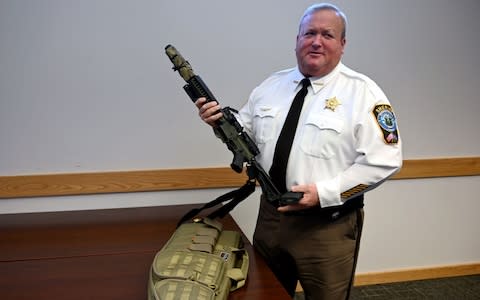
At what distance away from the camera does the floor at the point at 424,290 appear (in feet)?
8.02

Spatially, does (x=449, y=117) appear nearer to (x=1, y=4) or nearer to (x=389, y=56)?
(x=389, y=56)

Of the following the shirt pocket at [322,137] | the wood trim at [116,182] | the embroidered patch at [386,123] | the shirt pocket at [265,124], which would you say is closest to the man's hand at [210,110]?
the shirt pocket at [265,124]

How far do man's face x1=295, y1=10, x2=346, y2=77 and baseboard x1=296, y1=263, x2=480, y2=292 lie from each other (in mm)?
1680

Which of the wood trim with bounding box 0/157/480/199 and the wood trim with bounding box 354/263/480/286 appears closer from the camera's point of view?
the wood trim with bounding box 0/157/480/199

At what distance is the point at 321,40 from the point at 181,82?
88 cm

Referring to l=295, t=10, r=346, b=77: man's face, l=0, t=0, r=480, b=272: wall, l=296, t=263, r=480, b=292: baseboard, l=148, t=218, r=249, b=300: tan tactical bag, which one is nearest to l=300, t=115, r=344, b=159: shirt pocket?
l=295, t=10, r=346, b=77: man's face

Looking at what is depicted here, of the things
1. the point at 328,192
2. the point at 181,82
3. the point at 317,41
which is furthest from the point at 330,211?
the point at 181,82

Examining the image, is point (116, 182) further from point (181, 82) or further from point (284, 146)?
point (284, 146)

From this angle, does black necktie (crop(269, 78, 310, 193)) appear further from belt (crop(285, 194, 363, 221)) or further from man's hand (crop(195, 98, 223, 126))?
man's hand (crop(195, 98, 223, 126))

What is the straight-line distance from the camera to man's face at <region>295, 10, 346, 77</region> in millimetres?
1430

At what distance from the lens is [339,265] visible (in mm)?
1489

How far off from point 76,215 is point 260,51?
4.28ft


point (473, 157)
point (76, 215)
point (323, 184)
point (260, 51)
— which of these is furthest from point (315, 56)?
point (473, 157)

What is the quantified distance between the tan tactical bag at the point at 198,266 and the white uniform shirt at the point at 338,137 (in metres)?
0.34
